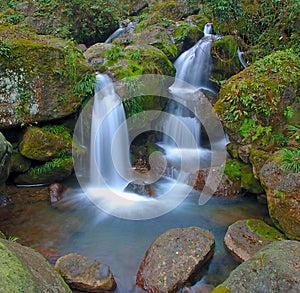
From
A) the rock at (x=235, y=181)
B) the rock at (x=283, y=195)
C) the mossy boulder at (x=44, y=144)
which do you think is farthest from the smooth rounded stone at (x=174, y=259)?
the mossy boulder at (x=44, y=144)

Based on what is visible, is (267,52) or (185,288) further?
(267,52)

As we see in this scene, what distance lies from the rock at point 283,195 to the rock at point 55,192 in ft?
14.5

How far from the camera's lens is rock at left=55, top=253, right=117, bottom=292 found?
12.9ft

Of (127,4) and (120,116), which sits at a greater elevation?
(127,4)

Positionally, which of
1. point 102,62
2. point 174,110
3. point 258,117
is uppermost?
point 102,62

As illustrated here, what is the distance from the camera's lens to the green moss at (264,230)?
4831 millimetres

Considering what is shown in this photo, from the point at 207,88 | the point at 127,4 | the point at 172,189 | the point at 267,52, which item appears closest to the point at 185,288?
the point at 172,189

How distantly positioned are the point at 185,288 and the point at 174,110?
6.29 meters

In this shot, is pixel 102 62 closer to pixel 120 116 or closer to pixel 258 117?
pixel 120 116

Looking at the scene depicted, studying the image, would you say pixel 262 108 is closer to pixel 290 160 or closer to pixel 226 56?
pixel 290 160

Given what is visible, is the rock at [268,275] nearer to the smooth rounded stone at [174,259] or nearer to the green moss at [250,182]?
the smooth rounded stone at [174,259]

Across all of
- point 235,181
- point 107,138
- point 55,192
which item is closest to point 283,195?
point 235,181

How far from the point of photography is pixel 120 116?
7.70 meters

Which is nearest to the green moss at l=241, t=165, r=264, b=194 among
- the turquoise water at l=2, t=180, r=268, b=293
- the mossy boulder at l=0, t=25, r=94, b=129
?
the turquoise water at l=2, t=180, r=268, b=293
